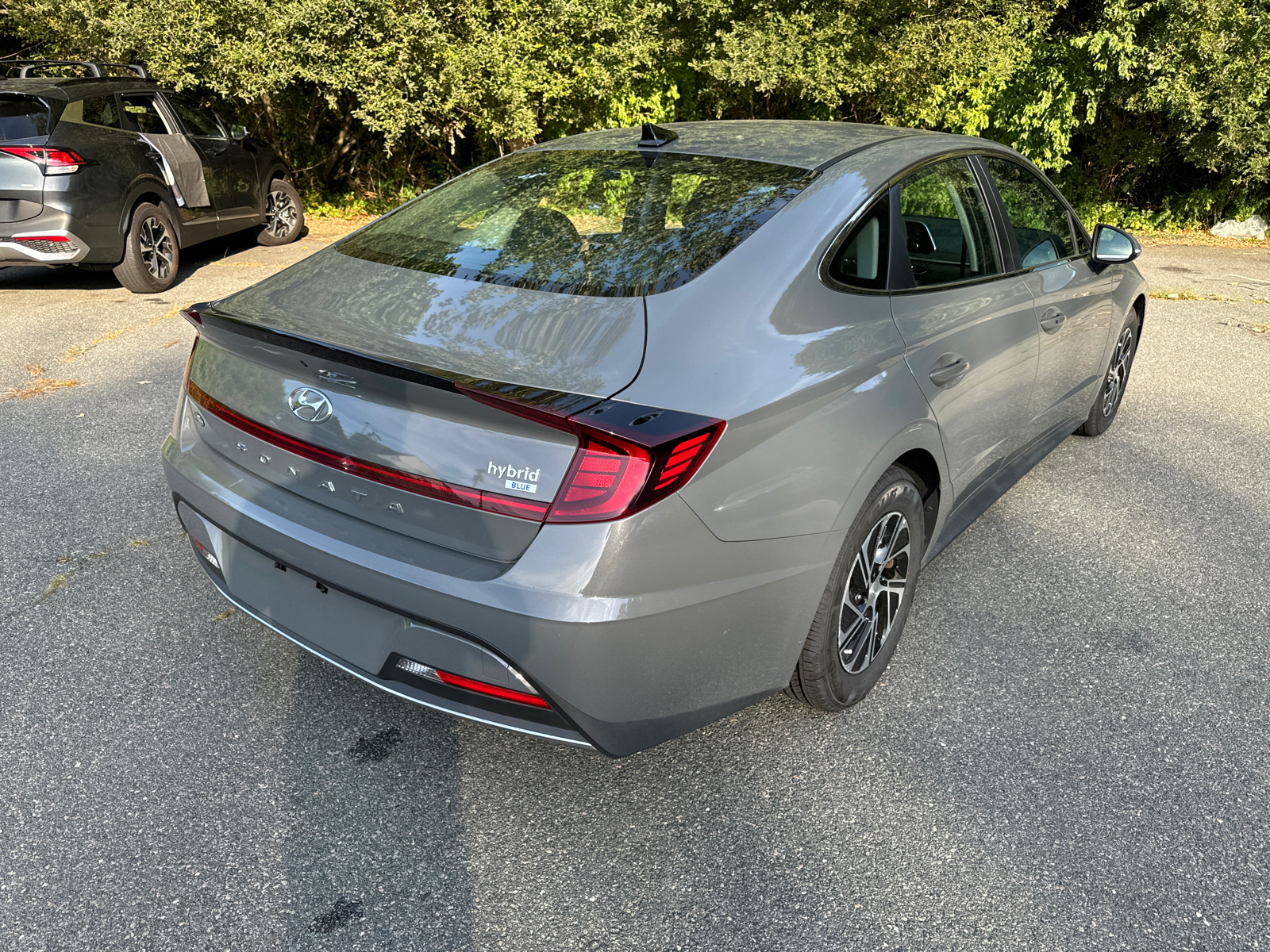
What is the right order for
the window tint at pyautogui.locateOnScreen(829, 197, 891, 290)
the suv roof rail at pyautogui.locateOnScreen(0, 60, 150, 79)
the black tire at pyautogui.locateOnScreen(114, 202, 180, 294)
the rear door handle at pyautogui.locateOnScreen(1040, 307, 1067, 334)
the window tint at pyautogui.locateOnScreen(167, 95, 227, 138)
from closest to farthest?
the window tint at pyautogui.locateOnScreen(829, 197, 891, 290) < the rear door handle at pyautogui.locateOnScreen(1040, 307, 1067, 334) < the black tire at pyautogui.locateOnScreen(114, 202, 180, 294) < the suv roof rail at pyautogui.locateOnScreen(0, 60, 150, 79) < the window tint at pyautogui.locateOnScreen(167, 95, 227, 138)

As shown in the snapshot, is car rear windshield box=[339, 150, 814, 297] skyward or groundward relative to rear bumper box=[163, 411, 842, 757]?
skyward

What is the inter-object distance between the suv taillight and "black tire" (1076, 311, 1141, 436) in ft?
11.7

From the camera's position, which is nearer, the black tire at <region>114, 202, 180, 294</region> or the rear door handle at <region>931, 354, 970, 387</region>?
the rear door handle at <region>931, 354, 970, 387</region>

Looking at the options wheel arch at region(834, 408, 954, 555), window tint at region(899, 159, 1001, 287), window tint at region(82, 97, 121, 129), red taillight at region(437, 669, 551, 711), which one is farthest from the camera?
window tint at region(82, 97, 121, 129)

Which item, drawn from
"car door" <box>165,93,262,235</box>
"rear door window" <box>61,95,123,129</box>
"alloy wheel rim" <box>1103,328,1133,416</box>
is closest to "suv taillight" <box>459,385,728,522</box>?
"alloy wheel rim" <box>1103,328,1133,416</box>

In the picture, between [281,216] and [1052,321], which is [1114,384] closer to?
[1052,321]

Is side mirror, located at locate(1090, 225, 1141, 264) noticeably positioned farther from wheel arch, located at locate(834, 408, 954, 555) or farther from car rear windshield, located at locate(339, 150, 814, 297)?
car rear windshield, located at locate(339, 150, 814, 297)

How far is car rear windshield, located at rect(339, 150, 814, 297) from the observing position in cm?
249

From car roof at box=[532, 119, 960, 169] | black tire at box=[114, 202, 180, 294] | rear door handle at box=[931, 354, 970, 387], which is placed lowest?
black tire at box=[114, 202, 180, 294]

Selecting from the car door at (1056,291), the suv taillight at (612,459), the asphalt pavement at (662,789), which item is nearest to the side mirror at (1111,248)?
the car door at (1056,291)

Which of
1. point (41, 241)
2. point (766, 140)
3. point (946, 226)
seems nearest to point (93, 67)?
point (41, 241)

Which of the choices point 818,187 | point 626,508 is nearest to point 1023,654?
point 818,187

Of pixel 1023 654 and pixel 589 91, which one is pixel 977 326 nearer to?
pixel 1023 654

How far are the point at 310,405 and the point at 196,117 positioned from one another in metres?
7.97
